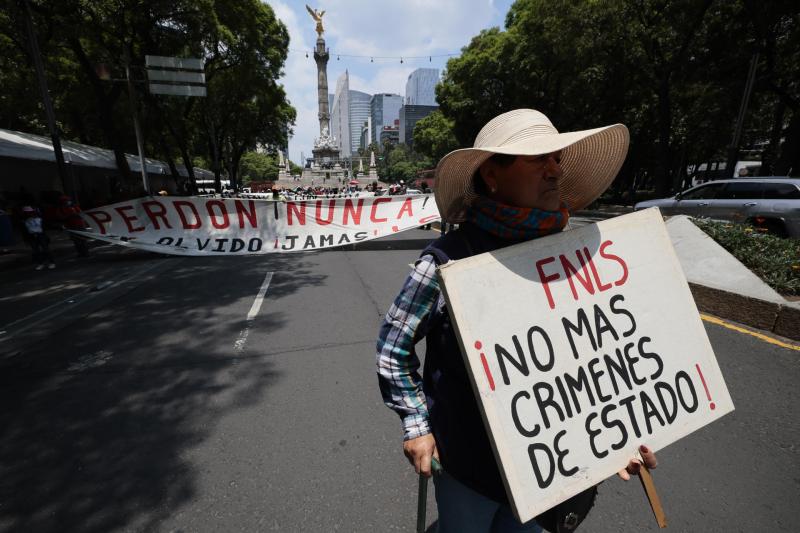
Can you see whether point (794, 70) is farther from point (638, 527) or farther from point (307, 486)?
point (307, 486)

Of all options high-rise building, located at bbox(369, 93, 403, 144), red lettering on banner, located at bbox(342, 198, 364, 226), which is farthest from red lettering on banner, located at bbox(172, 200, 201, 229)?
high-rise building, located at bbox(369, 93, 403, 144)

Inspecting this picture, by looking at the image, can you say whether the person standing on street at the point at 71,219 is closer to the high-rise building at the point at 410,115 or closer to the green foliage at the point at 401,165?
the green foliage at the point at 401,165

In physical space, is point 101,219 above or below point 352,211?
below

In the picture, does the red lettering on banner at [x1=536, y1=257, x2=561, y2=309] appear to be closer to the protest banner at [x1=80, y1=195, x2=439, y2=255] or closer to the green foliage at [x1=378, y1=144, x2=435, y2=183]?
the protest banner at [x1=80, y1=195, x2=439, y2=255]

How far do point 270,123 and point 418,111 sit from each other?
417 ft

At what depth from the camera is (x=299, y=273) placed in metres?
7.46

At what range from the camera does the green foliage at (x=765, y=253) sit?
4.73 m

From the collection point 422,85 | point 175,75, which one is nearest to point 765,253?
point 175,75

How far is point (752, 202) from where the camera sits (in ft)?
27.7

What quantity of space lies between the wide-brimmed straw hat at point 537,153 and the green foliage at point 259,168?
309 feet

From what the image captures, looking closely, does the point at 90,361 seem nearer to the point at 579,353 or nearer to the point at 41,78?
the point at 579,353

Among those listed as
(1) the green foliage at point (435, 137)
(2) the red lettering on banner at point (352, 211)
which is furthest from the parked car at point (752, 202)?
(1) the green foliage at point (435, 137)

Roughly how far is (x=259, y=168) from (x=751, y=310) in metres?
98.9

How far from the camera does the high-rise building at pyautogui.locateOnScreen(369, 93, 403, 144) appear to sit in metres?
194
